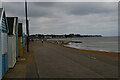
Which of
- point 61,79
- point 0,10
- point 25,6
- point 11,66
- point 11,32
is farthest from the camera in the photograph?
point 25,6

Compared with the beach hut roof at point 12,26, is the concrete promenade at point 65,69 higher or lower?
lower

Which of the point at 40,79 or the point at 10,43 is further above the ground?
the point at 10,43

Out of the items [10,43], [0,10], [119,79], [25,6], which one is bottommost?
[119,79]

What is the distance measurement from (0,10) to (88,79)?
5.21 m

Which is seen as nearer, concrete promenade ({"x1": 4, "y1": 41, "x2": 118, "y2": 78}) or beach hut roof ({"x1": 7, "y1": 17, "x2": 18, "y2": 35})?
concrete promenade ({"x1": 4, "y1": 41, "x2": 118, "y2": 78})

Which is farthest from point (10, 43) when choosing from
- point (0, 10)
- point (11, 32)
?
point (0, 10)

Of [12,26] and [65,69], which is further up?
[12,26]

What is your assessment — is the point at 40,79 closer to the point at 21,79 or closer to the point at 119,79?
the point at 21,79

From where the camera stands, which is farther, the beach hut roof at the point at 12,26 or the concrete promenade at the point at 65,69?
the beach hut roof at the point at 12,26

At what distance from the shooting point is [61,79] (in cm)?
852

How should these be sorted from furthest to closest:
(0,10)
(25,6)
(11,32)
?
(25,6), (11,32), (0,10)

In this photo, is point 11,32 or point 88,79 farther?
point 11,32

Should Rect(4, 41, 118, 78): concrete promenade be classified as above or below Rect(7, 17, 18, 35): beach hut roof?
below

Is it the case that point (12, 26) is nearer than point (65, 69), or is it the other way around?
point (65, 69)
